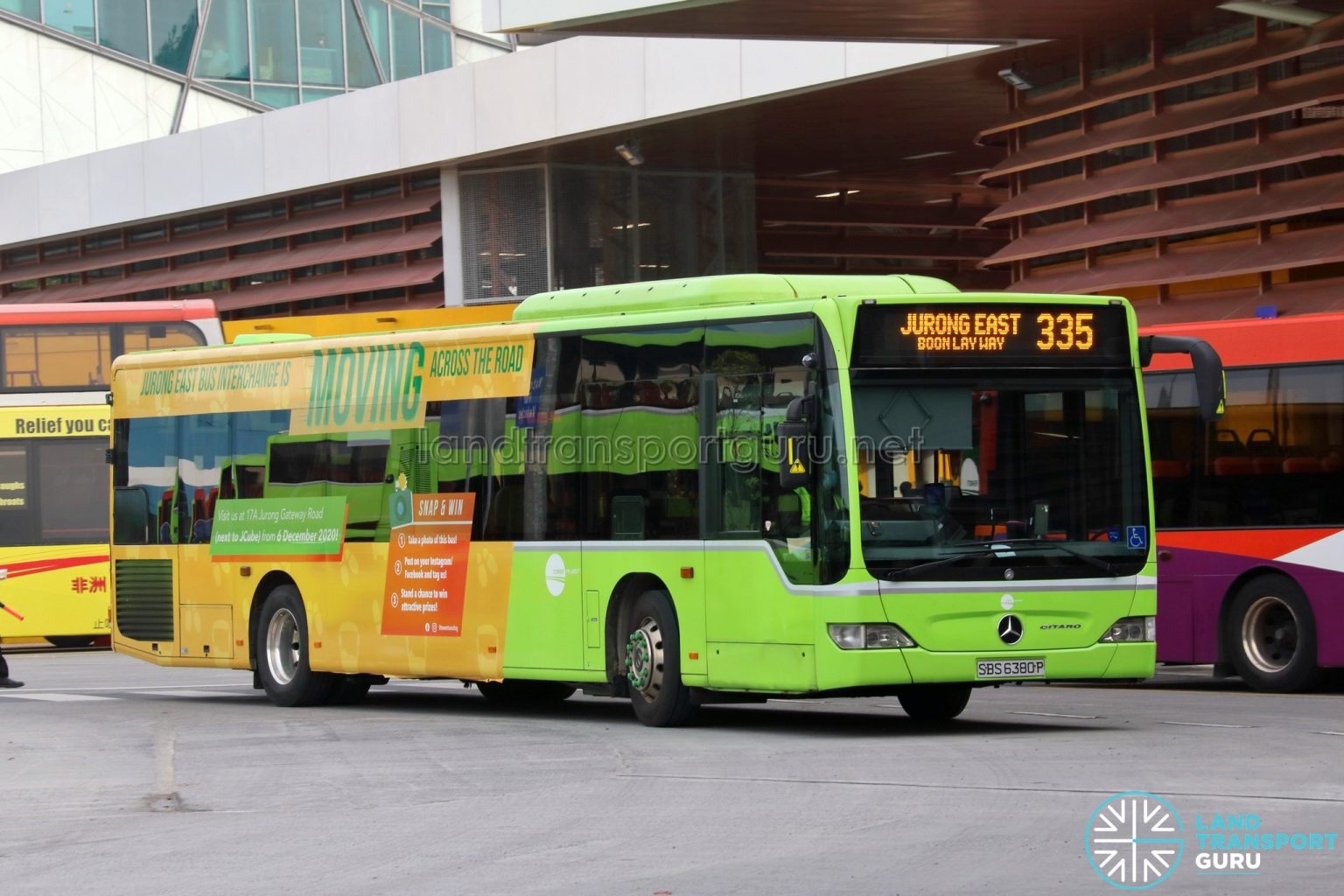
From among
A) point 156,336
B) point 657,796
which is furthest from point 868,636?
point 156,336

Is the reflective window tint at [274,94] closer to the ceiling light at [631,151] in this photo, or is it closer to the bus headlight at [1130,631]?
the ceiling light at [631,151]

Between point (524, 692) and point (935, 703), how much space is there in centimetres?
461

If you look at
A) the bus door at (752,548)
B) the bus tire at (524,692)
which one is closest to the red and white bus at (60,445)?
the bus tire at (524,692)

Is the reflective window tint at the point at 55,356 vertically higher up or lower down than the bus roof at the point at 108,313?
lower down

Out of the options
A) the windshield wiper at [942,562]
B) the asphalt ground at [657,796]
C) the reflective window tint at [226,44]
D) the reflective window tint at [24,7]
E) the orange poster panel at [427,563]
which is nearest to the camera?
the asphalt ground at [657,796]

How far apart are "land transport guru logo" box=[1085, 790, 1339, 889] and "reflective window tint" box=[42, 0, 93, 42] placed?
4991cm

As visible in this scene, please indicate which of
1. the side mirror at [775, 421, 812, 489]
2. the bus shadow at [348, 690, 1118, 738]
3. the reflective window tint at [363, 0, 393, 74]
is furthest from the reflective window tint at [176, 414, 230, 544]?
the reflective window tint at [363, 0, 393, 74]

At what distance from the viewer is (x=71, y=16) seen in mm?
56125

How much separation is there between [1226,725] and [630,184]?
20.4 meters

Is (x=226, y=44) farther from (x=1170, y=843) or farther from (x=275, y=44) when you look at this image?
(x=1170, y=843)

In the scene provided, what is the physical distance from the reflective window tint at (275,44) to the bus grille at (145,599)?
126ft

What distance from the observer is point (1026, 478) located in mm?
A: 14336

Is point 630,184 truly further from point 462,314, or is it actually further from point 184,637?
point 184,637

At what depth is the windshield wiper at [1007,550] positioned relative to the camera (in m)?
14.0
